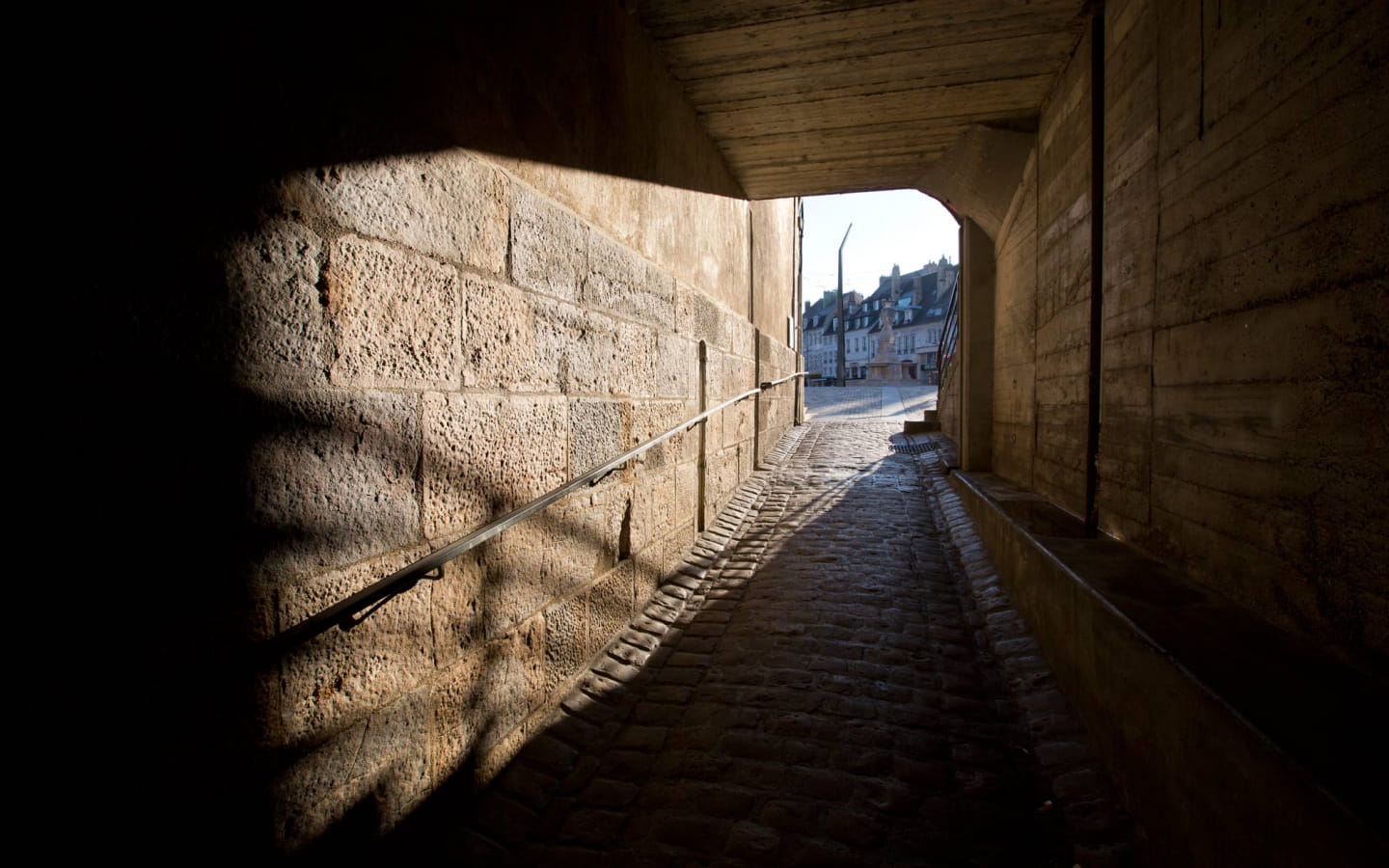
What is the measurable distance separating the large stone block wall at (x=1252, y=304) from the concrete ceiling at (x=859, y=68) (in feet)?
1.84

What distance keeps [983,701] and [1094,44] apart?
12.0ft

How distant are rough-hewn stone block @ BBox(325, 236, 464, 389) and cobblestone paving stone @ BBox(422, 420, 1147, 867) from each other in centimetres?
157

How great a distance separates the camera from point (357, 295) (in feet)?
5.28

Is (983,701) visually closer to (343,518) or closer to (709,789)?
(709,789)

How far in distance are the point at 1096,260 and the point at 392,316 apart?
3587mm

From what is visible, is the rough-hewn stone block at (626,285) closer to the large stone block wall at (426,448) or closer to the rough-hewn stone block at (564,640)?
the large stone block wall at (426,448)

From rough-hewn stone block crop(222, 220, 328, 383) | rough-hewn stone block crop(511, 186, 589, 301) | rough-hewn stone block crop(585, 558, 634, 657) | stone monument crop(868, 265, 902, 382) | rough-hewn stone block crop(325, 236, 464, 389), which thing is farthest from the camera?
stone monument crop(868, 265, 902, 382)

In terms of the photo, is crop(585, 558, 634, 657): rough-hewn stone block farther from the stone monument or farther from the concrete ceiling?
the stone monument

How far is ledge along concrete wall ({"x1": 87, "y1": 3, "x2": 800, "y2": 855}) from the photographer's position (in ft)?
3.99

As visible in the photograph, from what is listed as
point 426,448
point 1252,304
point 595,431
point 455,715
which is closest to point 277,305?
point 426,448

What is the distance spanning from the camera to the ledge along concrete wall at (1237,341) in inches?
62.6

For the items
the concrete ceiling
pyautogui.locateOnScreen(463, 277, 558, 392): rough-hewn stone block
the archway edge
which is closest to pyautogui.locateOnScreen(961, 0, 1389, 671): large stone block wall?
the concrete ceiling

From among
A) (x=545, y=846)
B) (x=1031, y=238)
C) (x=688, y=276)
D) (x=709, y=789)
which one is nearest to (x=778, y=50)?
(x=688, y=276)

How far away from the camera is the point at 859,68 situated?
160 inches
